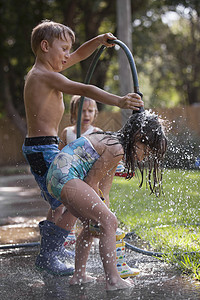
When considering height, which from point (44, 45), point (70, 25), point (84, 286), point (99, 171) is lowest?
point (84, 286)

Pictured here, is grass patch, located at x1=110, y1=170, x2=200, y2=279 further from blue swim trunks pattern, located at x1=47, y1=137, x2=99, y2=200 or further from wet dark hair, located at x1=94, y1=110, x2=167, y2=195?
blue swim trunks pattern, located at x1=47, y1=137, x2=99, y2=200

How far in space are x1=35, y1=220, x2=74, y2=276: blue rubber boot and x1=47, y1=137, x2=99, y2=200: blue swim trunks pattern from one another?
0.44 meters

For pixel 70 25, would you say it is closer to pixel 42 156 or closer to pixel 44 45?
pixel 44 45

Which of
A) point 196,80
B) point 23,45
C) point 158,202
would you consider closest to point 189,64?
point 196,80

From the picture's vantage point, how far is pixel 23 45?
47.6 ft

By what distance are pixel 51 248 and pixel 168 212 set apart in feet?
3.76

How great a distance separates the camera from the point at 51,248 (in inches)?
115

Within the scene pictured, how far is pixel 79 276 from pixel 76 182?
21.2 inches

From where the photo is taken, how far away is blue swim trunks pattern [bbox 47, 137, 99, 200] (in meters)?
2.48

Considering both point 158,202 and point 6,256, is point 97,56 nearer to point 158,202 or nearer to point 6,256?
point 158,202

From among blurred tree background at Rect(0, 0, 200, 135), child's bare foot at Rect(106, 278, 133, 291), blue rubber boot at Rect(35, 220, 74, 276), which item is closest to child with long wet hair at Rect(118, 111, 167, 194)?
child's bare foot at Rect(106, 278, 133, 291)

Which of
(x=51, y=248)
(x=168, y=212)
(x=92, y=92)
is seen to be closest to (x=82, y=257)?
(x=51, y=248)

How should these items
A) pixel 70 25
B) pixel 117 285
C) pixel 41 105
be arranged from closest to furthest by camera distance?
pixel 117 285 → pixel 41 105 → pixel 70 25

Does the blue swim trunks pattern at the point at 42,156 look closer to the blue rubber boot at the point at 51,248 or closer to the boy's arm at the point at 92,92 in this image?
the blue rubber boot at the point at 51,248
